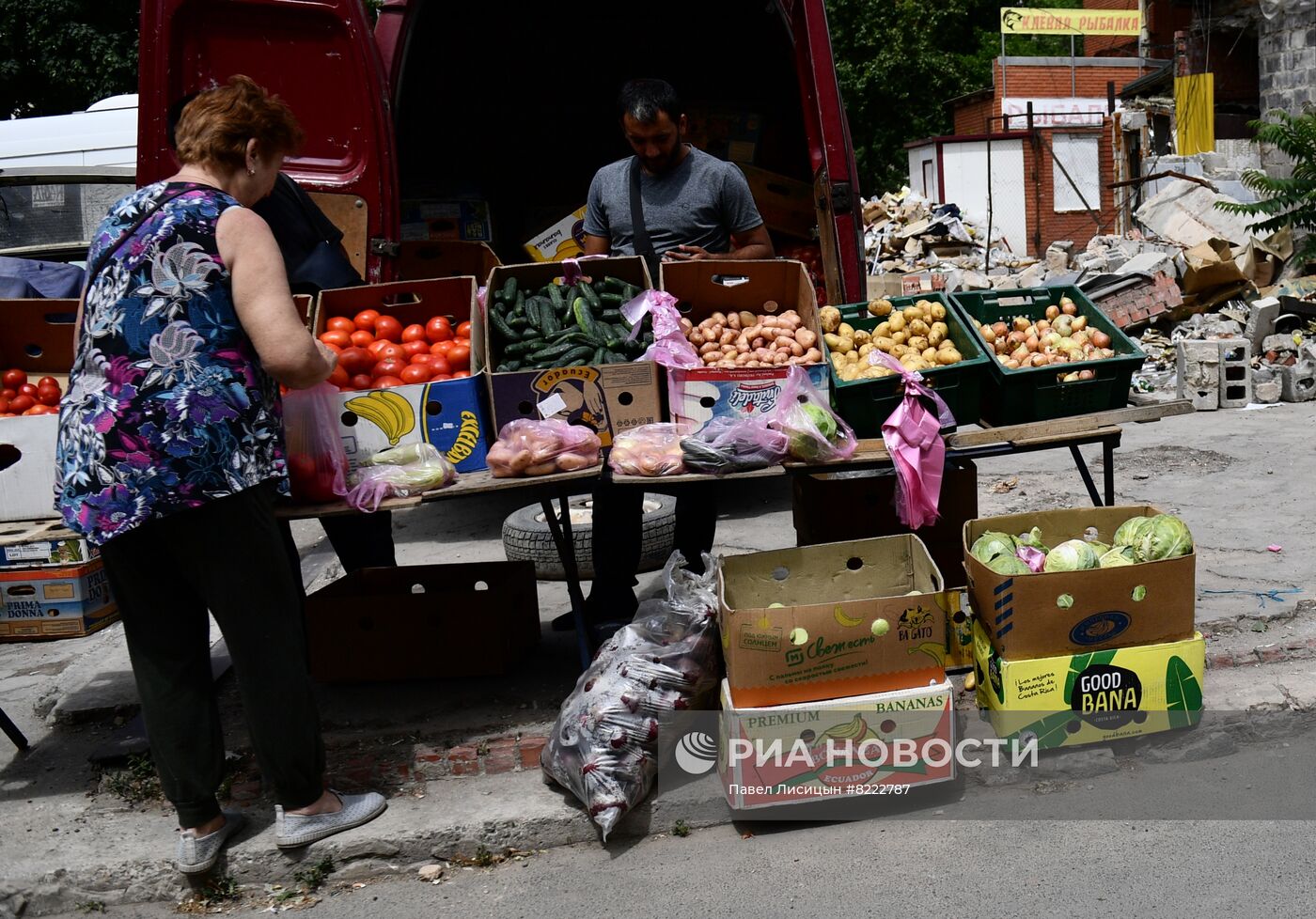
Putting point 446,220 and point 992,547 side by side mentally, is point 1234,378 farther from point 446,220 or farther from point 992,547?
point 992,547

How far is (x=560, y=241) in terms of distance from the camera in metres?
7.14

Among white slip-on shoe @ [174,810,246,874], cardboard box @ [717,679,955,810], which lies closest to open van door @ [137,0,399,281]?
white slip-on shoe @ [174,810,246,874]

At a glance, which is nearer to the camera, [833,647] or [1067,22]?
[833,647]

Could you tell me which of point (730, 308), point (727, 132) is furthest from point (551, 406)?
point (727, 132)

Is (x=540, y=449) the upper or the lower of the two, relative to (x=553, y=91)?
lower

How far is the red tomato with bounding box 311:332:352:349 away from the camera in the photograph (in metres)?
3.90

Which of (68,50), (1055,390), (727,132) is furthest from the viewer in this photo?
(68,50)

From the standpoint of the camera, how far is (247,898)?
3205mm

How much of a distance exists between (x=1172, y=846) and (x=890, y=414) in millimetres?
1518

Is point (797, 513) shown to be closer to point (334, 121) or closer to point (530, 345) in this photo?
point (530, 345)

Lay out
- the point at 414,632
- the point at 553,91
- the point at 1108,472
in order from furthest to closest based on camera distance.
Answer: the point at 553,91 < the point at 414,632 < the point at 1108,472

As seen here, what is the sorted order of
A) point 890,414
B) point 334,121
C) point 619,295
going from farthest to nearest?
point 334,121 < point 619,295 < point 890,414

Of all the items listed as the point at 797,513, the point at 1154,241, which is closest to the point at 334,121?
the point at 797,513

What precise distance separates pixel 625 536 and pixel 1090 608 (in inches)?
65.6
